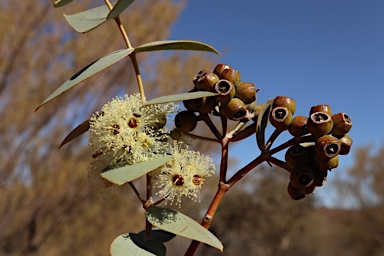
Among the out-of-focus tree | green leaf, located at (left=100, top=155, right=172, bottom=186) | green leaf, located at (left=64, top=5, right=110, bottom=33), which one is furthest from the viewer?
the out-of-focus tree

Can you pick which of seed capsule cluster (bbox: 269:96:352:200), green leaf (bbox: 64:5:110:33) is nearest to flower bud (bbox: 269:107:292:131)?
seed capsule cluster (bbox: 269:96:352:200)

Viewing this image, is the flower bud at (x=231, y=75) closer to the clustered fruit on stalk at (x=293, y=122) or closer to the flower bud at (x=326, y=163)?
the clustered fruit on stalk at (x=293, y=122)

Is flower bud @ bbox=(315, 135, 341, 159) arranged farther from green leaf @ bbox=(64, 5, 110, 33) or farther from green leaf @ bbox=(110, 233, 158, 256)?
green leaf @ bbox=(64, 5, 110, 33)

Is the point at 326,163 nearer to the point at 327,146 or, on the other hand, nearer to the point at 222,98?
the point at 327,146

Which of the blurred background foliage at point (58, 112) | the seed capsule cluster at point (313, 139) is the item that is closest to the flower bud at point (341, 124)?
the seed capsule cluster at point (313, 139)

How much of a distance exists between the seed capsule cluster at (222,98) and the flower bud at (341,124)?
0.33ft

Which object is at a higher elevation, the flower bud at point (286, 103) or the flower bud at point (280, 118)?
the flower bud at point (286, 103)

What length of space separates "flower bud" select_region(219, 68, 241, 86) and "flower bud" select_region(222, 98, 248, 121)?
0.09 feet

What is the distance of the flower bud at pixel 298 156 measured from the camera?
0.50 meters

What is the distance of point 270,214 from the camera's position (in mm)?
11055

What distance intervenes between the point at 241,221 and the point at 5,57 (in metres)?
8.32

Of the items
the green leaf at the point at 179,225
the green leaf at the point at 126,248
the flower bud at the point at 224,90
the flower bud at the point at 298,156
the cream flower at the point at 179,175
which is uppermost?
the flower bud at the point at 224,90

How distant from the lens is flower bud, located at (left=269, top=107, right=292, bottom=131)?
1.63ft

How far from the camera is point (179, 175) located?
0.54m
